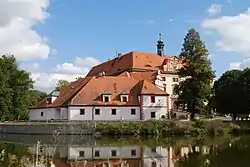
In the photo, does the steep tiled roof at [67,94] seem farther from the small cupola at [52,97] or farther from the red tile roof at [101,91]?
the small cupola at [52,97]

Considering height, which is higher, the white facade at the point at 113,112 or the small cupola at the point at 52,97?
the small cupola at the point at 52,97

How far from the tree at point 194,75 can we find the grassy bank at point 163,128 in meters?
3.20

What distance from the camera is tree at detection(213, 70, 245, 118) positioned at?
5941cm

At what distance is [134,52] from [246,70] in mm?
21958

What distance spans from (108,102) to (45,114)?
32.9 ft

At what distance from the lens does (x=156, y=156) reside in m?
26.8

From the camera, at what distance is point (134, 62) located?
71.7m

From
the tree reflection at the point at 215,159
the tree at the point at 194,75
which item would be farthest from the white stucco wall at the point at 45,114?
the tree reflection at the point at 215,159

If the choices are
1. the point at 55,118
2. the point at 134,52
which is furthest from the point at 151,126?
the point at 134,52

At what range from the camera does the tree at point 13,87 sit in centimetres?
5969

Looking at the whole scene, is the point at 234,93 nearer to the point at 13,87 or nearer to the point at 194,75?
the point at 194,75

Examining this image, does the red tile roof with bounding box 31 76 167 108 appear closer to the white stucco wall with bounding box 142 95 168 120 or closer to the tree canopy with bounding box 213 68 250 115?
the white stucco wall with bounding box 142 95 168 120

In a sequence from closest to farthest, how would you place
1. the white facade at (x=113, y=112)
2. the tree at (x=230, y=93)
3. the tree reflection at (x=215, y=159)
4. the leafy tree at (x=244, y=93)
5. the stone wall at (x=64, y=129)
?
the tree reflection at (x=215, y=159) < the stone wall at (x=64, y=129) < the white facade at (x=113, y=112) < the leafy tree at (x=244, y=93) < the tree at (x=230, y=93)

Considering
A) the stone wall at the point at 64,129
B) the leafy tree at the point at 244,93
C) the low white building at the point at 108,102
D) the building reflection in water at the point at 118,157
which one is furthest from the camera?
the leafy tree at the point at 244,93
